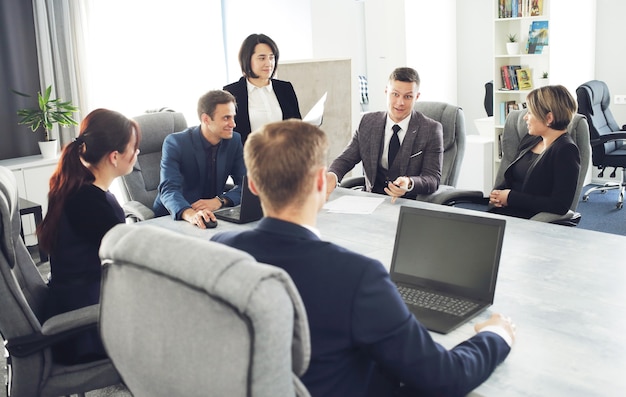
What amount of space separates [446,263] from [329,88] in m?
3.14

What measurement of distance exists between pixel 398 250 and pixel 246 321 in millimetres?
1065

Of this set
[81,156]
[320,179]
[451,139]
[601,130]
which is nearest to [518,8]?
[601,130]

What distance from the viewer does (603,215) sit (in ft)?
17.7

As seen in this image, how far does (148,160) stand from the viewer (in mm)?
3607

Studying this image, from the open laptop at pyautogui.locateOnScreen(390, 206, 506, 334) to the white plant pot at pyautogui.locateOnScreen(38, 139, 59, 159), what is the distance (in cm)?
384

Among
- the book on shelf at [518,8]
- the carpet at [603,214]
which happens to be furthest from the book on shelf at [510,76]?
the carpet at [603,214]

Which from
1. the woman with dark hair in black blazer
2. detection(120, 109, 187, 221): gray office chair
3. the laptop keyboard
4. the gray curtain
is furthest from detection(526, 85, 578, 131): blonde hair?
the gray curtain

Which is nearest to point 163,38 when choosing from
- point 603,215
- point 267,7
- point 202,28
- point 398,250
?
point 202,28

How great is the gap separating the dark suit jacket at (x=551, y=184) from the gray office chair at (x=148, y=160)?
1860mm

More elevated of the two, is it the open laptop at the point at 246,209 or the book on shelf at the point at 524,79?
the book on shelf at the point at 524,79

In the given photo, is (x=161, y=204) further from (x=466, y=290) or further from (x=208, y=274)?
(x=208, y=274)

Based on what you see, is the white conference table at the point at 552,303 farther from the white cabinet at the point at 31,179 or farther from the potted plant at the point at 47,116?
the potted plant at the point at 47,116

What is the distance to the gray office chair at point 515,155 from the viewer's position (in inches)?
110

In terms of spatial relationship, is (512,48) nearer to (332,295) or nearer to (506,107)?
(506,107)
